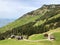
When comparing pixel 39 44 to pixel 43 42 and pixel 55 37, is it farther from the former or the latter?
pixel 55 37

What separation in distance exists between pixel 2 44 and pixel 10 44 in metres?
4.17

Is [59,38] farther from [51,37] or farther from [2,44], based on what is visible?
[2,44]

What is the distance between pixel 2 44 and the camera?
313 feet

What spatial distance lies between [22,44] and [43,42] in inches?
446

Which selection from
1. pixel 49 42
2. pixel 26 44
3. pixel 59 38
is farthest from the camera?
pixel 59 38

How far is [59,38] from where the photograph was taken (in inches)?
4215

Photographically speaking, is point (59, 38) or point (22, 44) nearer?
point (22, 44)

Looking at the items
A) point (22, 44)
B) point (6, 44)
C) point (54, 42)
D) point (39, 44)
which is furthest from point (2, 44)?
point (54, 42)

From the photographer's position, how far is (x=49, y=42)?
323 ft

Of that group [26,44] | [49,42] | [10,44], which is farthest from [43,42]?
[10,44]

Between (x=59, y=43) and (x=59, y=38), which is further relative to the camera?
(x=59, y=38)

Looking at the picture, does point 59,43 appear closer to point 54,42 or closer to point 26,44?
point 54,42

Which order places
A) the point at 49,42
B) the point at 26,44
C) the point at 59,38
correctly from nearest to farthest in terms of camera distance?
1. the point at 26,44
2. the point at 49,42
3. the point at 59,38

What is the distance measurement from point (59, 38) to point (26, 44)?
22539 millimetres
